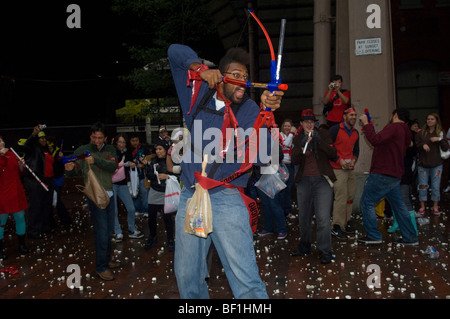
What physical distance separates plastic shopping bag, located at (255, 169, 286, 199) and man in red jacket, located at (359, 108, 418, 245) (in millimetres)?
1501

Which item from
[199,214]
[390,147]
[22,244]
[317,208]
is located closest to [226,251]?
[199,214]

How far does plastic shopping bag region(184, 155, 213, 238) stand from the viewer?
3.52 meters

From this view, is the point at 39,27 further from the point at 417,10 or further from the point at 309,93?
the point at 417,10

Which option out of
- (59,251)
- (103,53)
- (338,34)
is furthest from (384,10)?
(103,53)

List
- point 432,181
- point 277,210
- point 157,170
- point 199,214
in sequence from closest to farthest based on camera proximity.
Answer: point 199,214 < point 157,170 < point 277,210 < point 432,181

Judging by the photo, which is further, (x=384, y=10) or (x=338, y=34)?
(x=338, y=34)

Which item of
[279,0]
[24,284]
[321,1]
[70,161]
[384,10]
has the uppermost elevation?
[279,0]

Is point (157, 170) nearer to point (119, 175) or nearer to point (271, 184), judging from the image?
point (119, 175)

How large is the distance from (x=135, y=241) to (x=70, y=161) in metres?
2.71

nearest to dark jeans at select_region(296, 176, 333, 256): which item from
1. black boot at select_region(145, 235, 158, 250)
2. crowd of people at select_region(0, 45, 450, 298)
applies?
crowd of people at select_region(0, 45, 450, 298)

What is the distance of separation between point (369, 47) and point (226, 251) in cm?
802

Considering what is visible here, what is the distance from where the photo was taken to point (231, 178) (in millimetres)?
3664

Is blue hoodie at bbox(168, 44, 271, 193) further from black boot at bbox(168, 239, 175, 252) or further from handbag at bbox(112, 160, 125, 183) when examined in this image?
handbag at bbox(112, 160, 125, 183)

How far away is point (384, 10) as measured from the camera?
10227 mm
